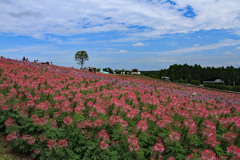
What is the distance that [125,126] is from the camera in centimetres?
521

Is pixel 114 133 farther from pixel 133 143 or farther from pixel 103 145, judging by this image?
pixel 133 143

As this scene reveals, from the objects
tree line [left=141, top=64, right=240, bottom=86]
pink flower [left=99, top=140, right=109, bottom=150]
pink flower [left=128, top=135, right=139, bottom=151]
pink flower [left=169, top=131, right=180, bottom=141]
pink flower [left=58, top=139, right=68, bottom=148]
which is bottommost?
pink flower [left=58, top=139, right=68, bottom=148]

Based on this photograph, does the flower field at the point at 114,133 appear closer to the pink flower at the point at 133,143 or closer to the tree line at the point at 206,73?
the pink flower at the point at 133,143

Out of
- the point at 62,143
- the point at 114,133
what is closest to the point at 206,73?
the point at 114,133

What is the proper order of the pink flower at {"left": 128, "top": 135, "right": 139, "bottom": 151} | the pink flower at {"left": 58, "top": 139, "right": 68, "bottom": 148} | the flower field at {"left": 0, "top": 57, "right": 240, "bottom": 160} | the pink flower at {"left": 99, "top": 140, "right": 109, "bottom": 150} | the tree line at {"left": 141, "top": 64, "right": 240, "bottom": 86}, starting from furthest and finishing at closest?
the tree line at {"left": 141, "top": 64, "right": 240, "bottom": 86}
the pink flower at {"left": 58, "top": 139, "right": 68, "bottom": 148}
the flower field at {"left": 0, "top": 57, "right": 240, "bottom": 160}
the pink flower at {"left": 99, "top": 140, "right": 109, "bottom": 150}
the pink flower at {"left": 128, "top": 135, "right": 139, "bottom": 151}

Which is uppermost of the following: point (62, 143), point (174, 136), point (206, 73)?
point (206, 73)

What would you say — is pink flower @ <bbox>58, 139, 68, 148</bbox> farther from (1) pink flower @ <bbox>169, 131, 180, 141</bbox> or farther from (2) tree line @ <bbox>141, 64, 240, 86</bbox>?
(2) tree line @ <bbox>141, 64, 240, 86</bbox>

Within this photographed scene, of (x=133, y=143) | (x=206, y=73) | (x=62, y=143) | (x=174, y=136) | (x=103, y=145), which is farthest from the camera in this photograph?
(x=206, y=73)

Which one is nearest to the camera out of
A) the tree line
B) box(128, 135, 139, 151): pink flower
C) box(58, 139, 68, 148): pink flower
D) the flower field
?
box(128, 135, 139, 151): pink flower

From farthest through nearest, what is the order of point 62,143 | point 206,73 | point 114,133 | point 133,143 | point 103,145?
point 206,73
point 114,133
point 62,143
point 103,145
point 133,143

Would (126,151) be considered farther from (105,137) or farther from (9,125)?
(9,125)

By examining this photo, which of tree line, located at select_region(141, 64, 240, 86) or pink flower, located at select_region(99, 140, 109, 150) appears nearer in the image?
pink flower, located at select_region(99, 140, 109, 150)

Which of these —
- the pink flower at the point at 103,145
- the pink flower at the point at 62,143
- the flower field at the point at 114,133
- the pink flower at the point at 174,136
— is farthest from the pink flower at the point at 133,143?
the pink flower at the point at 62,143

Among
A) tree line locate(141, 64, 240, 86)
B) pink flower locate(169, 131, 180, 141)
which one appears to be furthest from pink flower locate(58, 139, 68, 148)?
tree line locate(141, 64, 240, 86)
